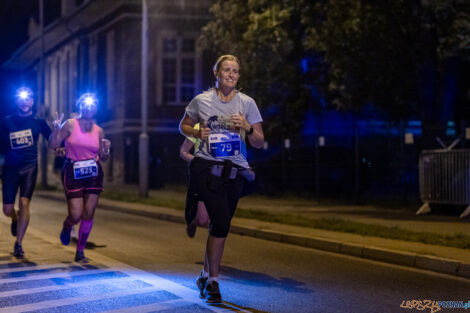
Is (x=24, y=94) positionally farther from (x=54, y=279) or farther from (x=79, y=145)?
(x=54, y=279)

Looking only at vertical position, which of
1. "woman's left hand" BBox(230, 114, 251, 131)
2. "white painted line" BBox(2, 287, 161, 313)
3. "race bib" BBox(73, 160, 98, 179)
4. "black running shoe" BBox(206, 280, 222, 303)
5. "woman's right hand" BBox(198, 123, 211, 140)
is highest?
"woman's left hand" BBox(230, 114, 251, 131)

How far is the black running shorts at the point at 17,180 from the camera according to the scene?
26.8 ft

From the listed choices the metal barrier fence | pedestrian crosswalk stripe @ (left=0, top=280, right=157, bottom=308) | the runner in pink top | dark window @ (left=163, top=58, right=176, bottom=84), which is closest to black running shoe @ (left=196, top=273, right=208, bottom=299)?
pedestrian crosswalk stripe @ (left=0, top=280, right=157, bottom=308)

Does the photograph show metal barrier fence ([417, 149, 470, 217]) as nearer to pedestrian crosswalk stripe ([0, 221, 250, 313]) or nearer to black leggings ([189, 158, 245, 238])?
pedestrian crosswalk stripe ([0, 221, 250, 313])

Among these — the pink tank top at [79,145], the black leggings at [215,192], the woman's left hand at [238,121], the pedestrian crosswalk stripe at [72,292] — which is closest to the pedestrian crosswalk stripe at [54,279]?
the pedestrian crosswalk stripe at [72,292]

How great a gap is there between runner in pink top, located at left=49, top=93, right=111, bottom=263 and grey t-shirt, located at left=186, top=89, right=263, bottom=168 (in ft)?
7.49

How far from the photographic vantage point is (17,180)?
818cm

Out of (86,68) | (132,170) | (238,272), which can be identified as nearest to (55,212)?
(238,272)

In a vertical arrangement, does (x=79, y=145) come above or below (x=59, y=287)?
above

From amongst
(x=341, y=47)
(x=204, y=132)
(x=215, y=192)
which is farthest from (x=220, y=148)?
(x=341, y=47)

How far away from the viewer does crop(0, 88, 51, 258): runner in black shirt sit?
323 inches

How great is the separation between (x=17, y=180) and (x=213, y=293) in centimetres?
368

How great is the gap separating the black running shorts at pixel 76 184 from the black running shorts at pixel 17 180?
0.81 metres

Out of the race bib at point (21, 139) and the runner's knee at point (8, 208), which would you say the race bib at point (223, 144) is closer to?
the race bib at point (21, 139)
